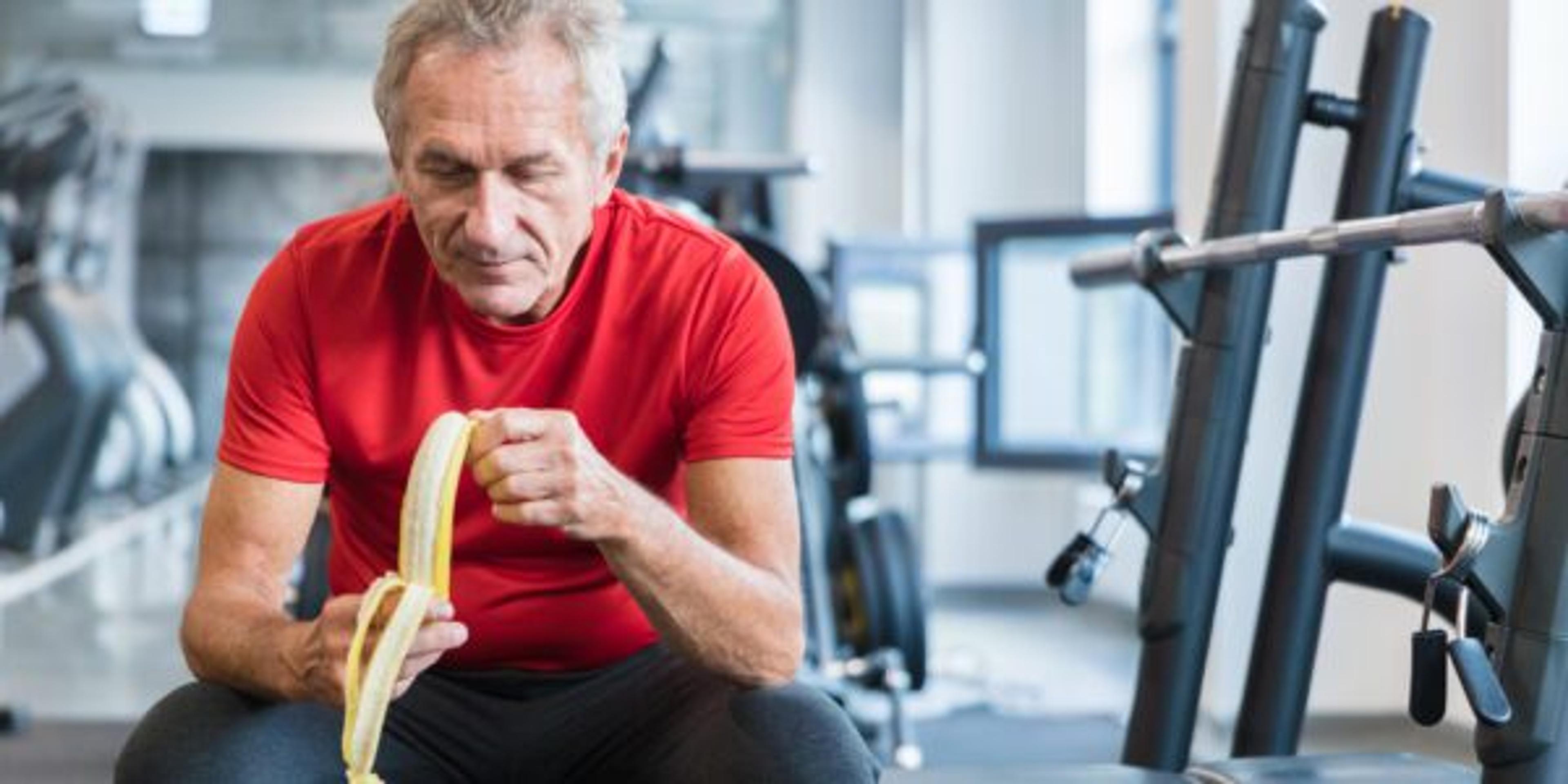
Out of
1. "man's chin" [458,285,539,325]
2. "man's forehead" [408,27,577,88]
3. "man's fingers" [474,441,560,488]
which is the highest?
"man's forehead" [408,27,577,88]

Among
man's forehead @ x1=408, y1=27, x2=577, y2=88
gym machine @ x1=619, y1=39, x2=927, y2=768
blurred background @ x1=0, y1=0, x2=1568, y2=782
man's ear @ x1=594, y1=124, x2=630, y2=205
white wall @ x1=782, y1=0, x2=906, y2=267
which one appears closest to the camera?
man's forehead @ x1=408, y1=27, x2=577, y2=88

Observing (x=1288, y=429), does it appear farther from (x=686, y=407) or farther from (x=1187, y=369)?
(x=686, y=407)

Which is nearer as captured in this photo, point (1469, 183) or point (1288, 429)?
point (1469, 183)

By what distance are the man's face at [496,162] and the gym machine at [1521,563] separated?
700 millimetres

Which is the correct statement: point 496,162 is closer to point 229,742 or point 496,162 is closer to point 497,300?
point 497,300

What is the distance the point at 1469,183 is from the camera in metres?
2.27

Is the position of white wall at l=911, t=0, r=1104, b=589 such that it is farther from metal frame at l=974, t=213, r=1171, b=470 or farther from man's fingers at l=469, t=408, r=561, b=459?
man's fingers at l=469, t=408, r=561, b=459

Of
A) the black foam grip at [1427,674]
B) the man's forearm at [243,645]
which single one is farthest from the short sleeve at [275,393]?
the black foam grip at [1427,674]

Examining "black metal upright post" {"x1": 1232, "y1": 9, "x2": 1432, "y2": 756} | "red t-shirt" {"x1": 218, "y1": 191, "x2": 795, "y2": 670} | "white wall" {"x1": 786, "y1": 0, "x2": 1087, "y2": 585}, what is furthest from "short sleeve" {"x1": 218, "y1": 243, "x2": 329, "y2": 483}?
"white wall" {"x1": 786, "y1": 0, "x2": 1087, "y2": 585}

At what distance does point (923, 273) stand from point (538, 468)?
13.8 feet

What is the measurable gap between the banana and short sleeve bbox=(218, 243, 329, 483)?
0.32 meters

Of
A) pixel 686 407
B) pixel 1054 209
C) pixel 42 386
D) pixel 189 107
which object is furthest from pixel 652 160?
pixel 189 107

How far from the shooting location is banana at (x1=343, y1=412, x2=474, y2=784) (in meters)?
1.37

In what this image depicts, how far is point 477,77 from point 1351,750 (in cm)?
273
